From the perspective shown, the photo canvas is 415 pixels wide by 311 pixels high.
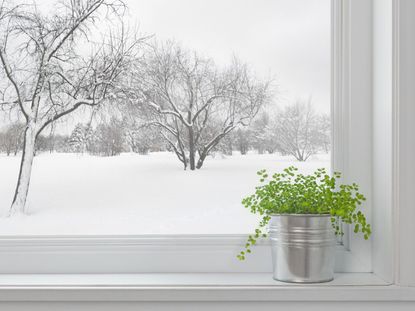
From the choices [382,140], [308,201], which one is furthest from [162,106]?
[382,140]

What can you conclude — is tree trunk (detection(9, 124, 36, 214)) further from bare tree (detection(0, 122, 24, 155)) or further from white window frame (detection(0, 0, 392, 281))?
white window frame (detection(0, 0, 392, 281))

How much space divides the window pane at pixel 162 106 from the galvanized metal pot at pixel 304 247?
0.87 ft

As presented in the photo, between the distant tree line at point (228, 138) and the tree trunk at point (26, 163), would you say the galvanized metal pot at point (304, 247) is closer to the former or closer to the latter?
the distant tree line at point (228, 138)

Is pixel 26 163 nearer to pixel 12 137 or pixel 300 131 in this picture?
pixel 12 137

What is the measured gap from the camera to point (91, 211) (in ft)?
6.23

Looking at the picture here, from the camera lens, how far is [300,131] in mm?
1916

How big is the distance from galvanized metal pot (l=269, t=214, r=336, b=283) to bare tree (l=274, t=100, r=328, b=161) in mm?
301

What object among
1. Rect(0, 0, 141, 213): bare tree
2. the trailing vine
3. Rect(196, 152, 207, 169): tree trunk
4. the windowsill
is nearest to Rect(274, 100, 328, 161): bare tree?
the trailing vine

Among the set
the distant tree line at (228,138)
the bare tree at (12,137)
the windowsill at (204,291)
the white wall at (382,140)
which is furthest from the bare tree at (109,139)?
the white wall at (382,140)

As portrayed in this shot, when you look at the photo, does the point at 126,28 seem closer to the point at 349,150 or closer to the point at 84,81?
the point at 84,81

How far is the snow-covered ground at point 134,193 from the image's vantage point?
189cm

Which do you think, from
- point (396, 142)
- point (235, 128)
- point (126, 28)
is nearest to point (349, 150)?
point (396, 142)

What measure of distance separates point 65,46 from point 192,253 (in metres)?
0.75

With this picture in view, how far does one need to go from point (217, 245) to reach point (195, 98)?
0.46 metres
